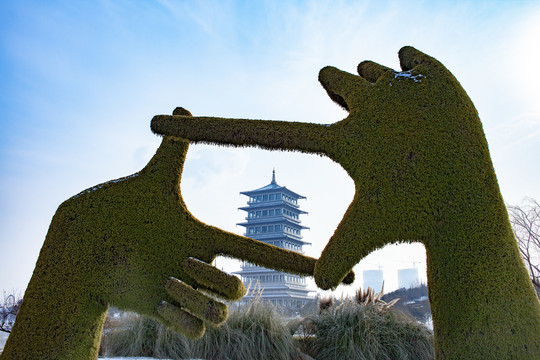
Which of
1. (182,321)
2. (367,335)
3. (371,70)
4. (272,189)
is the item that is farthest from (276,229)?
(182,321)

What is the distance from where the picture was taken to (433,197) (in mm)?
2861

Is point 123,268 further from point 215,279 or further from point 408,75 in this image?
point 408,75

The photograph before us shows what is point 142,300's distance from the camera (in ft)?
10.3

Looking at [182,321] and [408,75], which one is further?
[408,75]

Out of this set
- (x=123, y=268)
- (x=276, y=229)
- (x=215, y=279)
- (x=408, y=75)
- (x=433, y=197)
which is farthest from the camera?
(x=276, y=229)

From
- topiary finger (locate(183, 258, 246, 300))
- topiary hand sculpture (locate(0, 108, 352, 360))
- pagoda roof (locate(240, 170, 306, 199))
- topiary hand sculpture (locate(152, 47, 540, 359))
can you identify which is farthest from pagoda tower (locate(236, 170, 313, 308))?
topiary hand sculpture (locate(152, 47, 540, 359))

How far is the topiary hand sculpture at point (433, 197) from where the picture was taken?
103 inches

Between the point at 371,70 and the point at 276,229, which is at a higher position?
the point at 276,229

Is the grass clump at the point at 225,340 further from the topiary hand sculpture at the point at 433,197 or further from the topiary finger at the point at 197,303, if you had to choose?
the topiary hand sculpture at the point at 433,197

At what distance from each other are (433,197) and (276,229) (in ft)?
121

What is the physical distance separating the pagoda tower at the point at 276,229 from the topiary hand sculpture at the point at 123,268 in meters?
34.2

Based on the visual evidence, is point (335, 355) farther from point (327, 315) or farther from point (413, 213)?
point (413, 213)

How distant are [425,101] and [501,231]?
1.09 meters

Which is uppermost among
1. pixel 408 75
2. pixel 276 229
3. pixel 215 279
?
pixel 276 229
